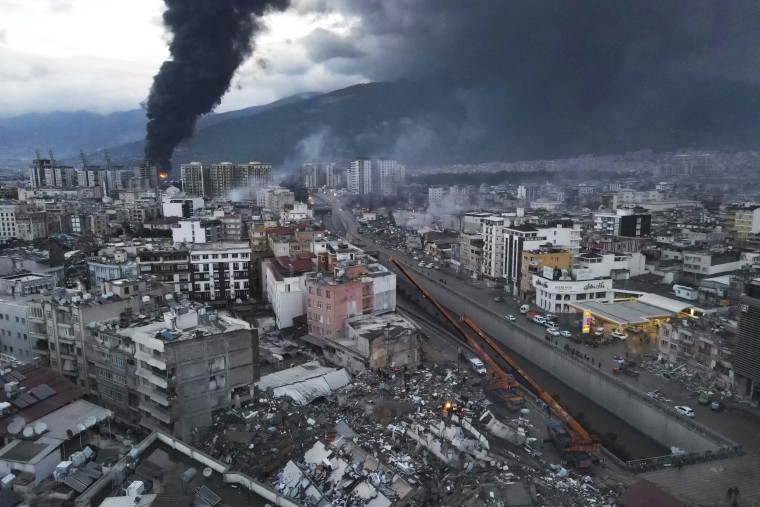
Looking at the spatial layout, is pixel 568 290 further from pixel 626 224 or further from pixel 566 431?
pixel 626 224

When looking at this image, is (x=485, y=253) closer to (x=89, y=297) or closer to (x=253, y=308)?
(x=253, y=308)

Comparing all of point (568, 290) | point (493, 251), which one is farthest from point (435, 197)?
point (568, 290)

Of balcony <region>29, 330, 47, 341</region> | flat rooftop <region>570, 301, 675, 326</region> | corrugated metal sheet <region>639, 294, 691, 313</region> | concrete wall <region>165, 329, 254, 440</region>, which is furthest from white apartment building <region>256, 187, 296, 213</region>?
concrete wall <region>165, 329, 254, 440</region>

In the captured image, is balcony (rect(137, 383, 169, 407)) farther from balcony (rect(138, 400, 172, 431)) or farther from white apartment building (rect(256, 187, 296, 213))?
white apartment building (rect(256, 187, 296, 213))

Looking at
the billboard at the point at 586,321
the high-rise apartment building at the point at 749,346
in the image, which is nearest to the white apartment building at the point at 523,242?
the billboard at the point at 586,321

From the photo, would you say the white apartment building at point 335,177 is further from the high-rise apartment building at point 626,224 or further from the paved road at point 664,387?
the paved road at point 664,387

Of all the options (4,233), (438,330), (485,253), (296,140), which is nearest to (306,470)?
(438,330)
